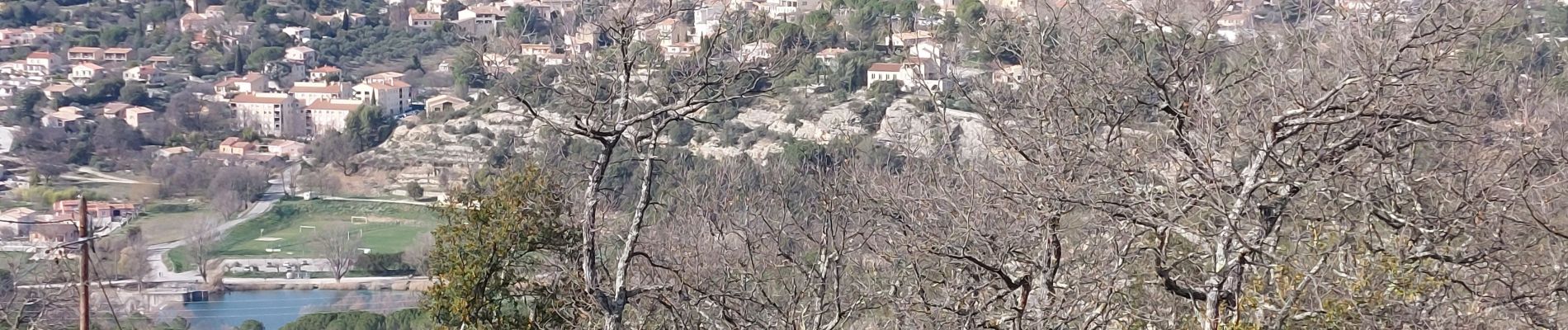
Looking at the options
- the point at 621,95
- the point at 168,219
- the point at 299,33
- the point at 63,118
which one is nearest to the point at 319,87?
the point at 63,118

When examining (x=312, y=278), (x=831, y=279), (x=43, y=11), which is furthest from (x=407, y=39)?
(x=831, y=279)

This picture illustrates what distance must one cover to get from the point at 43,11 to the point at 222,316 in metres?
33.4

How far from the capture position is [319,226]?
88.5ft

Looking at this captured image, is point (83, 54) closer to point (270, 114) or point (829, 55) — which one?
point (270, 114)

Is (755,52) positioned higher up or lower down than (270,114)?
higher up

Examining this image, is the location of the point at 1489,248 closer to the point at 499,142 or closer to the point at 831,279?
the point at 831,279

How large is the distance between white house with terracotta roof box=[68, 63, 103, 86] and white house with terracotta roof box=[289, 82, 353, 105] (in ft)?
16.8

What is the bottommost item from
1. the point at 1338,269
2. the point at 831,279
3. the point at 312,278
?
the point at 312,278

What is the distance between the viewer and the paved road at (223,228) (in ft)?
74.5

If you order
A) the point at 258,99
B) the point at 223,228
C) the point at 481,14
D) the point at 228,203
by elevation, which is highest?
the point at 481,14

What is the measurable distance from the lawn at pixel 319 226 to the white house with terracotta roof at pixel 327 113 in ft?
22.2

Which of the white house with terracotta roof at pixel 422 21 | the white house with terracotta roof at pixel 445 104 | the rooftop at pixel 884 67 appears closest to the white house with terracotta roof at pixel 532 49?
A: the rooftop at pixel 884 67

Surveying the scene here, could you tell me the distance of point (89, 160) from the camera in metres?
32.1

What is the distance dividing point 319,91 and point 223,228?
11789 millimetres
